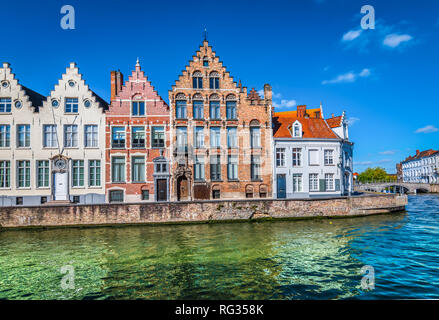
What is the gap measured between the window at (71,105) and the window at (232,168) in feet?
53.5

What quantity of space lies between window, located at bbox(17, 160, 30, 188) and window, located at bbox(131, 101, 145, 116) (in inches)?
448

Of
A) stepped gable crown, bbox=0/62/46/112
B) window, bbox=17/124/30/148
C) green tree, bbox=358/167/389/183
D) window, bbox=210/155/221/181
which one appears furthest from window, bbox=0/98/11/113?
green tree, bbox=358/167/389/183

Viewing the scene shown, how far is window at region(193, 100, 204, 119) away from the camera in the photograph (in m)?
26.6

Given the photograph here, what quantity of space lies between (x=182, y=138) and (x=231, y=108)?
606cm

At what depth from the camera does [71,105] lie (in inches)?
1004

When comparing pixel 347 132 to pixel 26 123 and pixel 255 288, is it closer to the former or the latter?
pixel 255 288

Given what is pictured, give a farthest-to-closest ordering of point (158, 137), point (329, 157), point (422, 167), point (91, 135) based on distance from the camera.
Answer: point (422, 167), point (329, 157), point (158, 137), point (91, 135)

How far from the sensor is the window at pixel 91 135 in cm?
2556

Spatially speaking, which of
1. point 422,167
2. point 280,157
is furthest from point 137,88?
point 422,167

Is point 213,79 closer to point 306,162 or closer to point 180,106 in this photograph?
point 180,106
